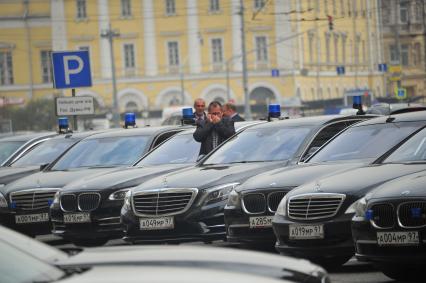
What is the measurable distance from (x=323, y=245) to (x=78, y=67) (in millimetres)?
14778

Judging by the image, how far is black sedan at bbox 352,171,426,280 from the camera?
34.4 ft

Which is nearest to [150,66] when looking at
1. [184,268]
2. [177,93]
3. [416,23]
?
[177,93]

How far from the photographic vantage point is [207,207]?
1431 cm

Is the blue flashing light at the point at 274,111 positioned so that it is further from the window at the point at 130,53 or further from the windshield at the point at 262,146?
the window at the point at 130,53

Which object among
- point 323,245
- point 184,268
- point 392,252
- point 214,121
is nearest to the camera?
point 184,268

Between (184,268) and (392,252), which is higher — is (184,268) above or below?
above

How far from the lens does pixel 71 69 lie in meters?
25.7

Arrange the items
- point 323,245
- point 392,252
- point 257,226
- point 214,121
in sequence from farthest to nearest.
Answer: point 214,121, point 257,226, point 323,245, point 392,252

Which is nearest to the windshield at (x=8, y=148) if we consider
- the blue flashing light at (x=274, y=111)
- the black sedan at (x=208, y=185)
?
the blue flashing light at (x=274, y=111)

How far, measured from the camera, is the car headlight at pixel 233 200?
13.3 m

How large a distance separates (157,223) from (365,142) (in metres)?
2.65

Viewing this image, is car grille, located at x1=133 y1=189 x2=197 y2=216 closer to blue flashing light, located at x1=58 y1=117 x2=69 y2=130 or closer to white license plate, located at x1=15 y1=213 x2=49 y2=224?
white license plate, located at x1=15 y1=213 x2=49 y2=224

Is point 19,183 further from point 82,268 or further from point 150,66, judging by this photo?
point 150,66

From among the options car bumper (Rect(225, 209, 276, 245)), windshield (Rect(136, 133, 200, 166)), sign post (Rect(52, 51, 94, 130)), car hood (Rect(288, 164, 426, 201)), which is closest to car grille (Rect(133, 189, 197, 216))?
car bumper (Rect(225, 209, 276, 245))
